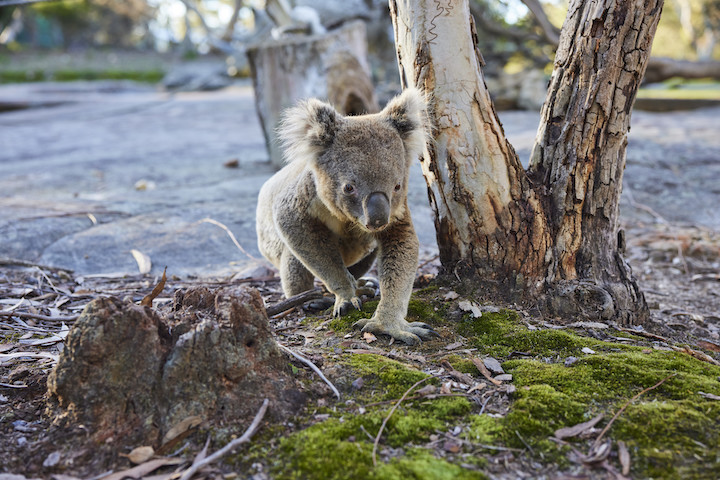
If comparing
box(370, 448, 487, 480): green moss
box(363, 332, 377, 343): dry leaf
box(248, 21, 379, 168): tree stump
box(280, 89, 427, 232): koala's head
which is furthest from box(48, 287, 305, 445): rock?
box(248, 21, 379, 168): tree stump

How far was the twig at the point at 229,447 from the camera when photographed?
1.84 meters

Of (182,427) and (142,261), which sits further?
(142,261)

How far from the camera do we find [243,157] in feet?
30.8

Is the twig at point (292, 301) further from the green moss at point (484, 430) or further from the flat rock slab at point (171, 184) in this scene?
the green moss at point (484, 430)

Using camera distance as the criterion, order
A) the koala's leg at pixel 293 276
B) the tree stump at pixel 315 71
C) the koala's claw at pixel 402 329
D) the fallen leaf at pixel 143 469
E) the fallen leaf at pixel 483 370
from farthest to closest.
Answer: the tree stump at pixel 315 71 < the koala's leg at pixel 293 276 < the koala's claw at pixel 402 329 < the fallen leaf at pixel 483 370 < the fallen leaf at pixel 143 469

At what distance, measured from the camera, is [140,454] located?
76.2 inches

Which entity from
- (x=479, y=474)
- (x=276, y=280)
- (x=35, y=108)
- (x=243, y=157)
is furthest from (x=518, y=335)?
(x=35, y=108)

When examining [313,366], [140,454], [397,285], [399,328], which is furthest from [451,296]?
[140,454]

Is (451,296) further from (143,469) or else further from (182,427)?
(143,469)

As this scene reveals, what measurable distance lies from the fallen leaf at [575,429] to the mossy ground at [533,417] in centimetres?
2

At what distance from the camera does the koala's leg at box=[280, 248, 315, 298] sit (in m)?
3.88

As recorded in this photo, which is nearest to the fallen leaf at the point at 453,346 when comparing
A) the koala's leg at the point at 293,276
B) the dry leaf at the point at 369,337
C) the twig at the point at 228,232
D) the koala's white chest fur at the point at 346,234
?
the dry leaf at the point at 369,337

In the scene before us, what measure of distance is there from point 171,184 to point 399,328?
553cm

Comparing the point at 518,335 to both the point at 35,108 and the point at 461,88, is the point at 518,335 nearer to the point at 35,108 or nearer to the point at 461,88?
the point at 461,88
